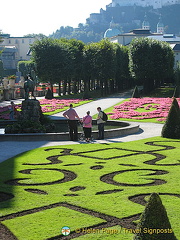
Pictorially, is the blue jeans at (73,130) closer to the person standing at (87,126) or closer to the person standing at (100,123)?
the person standing at (87,126)

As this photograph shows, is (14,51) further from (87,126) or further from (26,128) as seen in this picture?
(87,126)

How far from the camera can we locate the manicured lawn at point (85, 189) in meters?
9.66

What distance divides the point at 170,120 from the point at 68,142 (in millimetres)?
5137

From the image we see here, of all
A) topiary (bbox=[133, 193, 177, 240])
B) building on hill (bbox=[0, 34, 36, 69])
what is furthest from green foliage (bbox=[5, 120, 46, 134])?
building on hill (bbox=[0, 34, 36, 69])

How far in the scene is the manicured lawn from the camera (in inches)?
380

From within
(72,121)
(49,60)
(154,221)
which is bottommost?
(72,121)

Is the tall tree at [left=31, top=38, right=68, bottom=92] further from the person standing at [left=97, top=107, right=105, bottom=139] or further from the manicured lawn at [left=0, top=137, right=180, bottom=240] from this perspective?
the manicured lawn at [left=0, top=137, right=180, bottom=240]

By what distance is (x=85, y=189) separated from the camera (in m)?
12.6

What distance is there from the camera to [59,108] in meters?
46.0

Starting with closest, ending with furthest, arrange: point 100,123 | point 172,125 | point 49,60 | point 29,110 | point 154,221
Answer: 1. point 154,221
2. point 100,123
3. point 172,125
4. point 29,110
5. point 49,60

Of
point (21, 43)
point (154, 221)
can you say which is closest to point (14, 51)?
point (21, 43)

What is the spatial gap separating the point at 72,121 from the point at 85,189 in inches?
389

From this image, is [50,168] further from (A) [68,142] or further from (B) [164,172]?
(A) [68,142]

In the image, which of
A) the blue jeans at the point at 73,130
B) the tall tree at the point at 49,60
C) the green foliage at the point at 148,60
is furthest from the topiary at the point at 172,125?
Result: the tall tree at the point at 49,60
